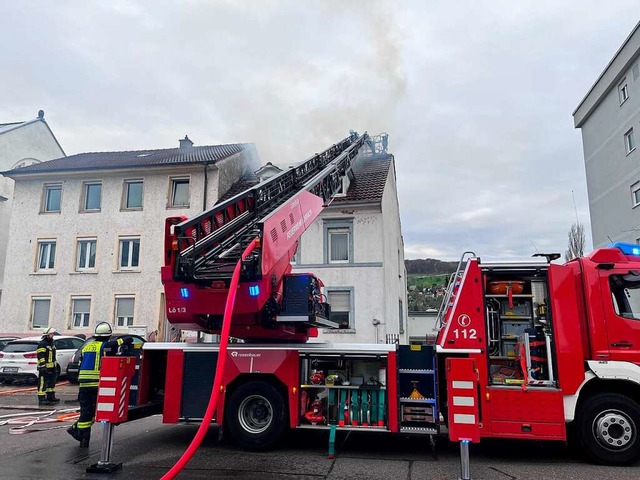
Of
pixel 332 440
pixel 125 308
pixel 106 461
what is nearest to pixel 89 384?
pixel 106 461

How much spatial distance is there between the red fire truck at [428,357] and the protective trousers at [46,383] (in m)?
5.41

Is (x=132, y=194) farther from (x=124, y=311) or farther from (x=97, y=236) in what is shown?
(x=124, y=311)

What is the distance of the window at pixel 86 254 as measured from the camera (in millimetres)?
22969

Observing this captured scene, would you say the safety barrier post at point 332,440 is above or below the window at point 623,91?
below

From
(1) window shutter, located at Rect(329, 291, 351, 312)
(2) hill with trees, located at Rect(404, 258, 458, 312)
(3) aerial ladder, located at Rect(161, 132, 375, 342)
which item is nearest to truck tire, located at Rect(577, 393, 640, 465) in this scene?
(3) aerial ladder, located at Rect(161, 132, 375, 342)

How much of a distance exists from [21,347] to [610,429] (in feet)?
50.9

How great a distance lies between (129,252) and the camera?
22734 mm

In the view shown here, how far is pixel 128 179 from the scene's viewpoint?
23469 millimetres

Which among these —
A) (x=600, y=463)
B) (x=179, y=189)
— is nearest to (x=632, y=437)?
(x=600, y=463)

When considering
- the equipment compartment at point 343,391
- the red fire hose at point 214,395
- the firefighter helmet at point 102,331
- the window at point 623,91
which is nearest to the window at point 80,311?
the firefighter helmet at point 102,331

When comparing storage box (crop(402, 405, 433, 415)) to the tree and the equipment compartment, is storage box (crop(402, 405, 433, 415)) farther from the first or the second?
the tree

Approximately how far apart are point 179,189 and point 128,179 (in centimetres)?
249

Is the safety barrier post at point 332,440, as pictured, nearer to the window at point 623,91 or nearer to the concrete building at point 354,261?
the concrete building at point 354,261

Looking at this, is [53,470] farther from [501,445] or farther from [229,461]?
[501,445]
